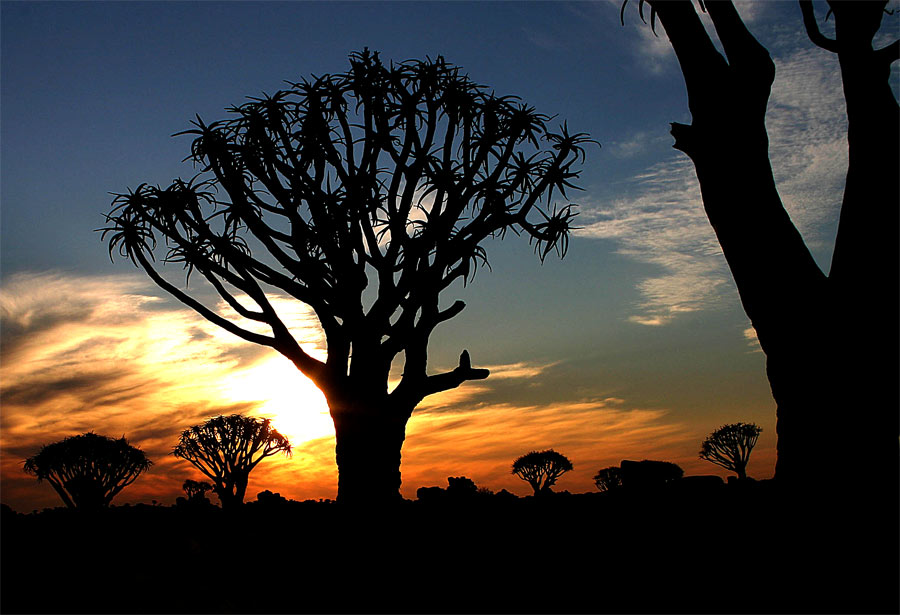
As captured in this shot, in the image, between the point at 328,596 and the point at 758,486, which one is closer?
the point at 328,596

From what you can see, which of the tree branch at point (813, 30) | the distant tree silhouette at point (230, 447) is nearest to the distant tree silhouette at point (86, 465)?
the distant tree silhouette at point (230, 447)

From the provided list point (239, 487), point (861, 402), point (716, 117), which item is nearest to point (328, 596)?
point (861, 402)

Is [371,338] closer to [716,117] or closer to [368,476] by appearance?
[368,476]

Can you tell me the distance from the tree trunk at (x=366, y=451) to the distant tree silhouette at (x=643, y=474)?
3.49 m

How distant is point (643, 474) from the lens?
1078 centimetres

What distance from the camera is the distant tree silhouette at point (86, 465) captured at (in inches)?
1094

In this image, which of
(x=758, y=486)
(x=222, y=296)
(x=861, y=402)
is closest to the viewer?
(x=861, y=402)

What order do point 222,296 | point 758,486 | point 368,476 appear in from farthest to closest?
point 222,296 → point 368,476 → point 758,486

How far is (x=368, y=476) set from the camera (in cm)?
1019

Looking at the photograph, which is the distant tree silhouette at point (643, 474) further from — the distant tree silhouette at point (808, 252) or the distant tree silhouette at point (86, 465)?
the distant tree silhouette at point (86, 465)

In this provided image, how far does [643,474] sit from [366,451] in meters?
4.37

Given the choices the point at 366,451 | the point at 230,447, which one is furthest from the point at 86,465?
the point at 366,451

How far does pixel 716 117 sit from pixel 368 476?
22.5ft

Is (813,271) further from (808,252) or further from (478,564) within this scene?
(478,564)
